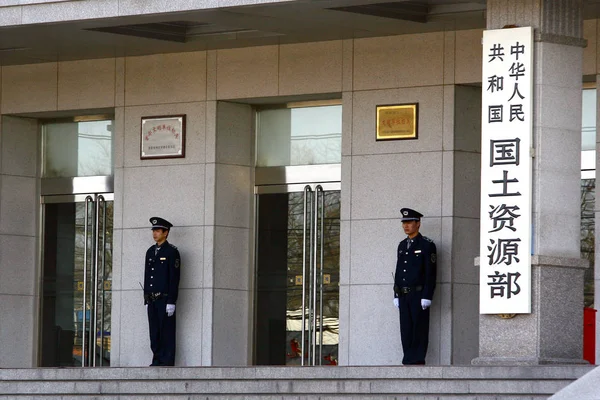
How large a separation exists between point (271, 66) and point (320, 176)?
4.53 ft

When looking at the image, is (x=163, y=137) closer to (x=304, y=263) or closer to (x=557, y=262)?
(x=304, y=263)

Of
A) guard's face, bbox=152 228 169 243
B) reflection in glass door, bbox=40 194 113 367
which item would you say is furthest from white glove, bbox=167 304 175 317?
reflection in glass door, bbox=40 194 113 367

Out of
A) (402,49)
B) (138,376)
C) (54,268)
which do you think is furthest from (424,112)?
(54,268)

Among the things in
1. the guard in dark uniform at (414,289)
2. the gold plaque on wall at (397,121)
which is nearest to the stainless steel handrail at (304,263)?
the gold plaque on wall at (397,121)

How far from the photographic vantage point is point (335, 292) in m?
16.5

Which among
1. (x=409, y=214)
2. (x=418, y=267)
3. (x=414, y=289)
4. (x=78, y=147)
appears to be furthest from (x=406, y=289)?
(x=78, y=147)

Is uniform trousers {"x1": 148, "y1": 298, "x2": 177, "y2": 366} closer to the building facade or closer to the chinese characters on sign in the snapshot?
the building facade

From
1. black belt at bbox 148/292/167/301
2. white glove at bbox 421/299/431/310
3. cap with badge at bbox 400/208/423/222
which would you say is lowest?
black belt at bbox 148/292/167/301

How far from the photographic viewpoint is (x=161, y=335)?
54.0 feet

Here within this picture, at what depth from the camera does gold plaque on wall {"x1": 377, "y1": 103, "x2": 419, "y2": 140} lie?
1562cm

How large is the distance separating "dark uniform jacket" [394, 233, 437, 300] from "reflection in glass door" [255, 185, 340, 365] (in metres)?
1.58

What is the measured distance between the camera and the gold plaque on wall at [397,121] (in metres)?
15.6

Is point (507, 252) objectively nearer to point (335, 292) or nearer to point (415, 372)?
point (415, 372)

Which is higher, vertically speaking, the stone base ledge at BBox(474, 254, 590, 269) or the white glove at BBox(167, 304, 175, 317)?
the stone base ledge at BBox(474, 254, 590, 269)
